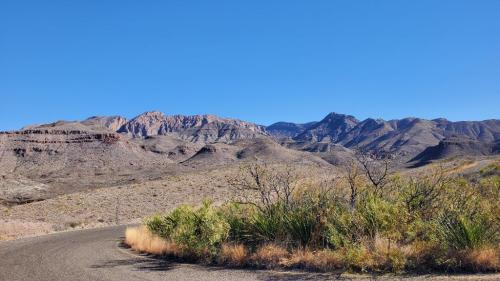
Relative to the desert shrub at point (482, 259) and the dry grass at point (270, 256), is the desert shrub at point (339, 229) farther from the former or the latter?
the desert shrub at point (482, 259)

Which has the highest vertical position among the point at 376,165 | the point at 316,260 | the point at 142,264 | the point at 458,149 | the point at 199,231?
the point at 458,149

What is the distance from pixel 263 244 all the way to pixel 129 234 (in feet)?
28.3

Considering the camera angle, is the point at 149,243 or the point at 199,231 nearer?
the point at 199,231

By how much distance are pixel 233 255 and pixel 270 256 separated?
1.17 metres

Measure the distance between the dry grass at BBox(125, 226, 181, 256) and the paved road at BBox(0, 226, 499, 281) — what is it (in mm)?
493

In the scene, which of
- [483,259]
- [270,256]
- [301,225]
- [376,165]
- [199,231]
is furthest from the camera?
[376,165]

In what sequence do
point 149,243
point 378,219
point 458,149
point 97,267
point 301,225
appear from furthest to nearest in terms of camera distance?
1. point 458,149
2. point 149,243
3. point 97,267
4. point 301,225
5. point 378,219

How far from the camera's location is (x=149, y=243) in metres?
17.0

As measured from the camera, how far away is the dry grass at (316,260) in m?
11.2

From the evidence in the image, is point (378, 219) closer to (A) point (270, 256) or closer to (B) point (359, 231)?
(B) point (359, 231)

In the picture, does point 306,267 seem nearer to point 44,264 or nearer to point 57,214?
point 44,264

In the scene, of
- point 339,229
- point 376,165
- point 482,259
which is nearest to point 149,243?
point 339,229

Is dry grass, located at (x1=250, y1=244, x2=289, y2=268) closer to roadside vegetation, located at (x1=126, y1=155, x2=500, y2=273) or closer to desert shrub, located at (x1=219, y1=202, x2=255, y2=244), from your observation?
roadside vegetation, located at (x1=126, y1=155, x2=500, y2=273)

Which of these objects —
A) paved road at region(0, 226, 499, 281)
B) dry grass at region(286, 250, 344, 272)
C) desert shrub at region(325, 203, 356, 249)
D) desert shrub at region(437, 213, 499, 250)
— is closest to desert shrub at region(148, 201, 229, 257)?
paved road at region(0, 226, 499, 281)
